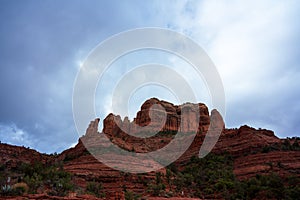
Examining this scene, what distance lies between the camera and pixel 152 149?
5291 centimetres

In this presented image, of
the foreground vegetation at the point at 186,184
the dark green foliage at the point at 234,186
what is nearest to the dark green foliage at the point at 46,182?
the foreground vegetation at the point at 186,184

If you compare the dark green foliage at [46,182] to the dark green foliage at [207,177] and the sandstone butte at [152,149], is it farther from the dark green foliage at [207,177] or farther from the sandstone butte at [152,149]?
the dark green foliage at [207,177]

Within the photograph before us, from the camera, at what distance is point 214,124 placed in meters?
65.6

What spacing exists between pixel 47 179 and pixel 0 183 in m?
4.39

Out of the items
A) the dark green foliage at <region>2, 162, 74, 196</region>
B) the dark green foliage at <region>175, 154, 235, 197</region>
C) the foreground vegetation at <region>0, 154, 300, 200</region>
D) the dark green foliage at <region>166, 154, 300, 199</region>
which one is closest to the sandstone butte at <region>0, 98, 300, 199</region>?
the foreground vegetation at <region>0, 154, 300, 200</region>

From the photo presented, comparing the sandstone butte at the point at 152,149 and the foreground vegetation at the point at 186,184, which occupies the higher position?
the sandstone butte at the point at 152,149

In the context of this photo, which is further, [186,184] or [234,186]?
[186,184]

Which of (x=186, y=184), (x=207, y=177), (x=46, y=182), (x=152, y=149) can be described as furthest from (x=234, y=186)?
(x=152, y=149)

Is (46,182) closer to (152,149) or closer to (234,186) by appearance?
(234,186)

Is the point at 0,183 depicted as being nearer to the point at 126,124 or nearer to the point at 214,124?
the point at 126,124

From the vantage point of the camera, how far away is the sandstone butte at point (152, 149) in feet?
101

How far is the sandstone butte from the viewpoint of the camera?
101ft

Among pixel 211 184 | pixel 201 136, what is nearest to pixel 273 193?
pixel 211 184

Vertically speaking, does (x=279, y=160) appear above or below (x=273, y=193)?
above
